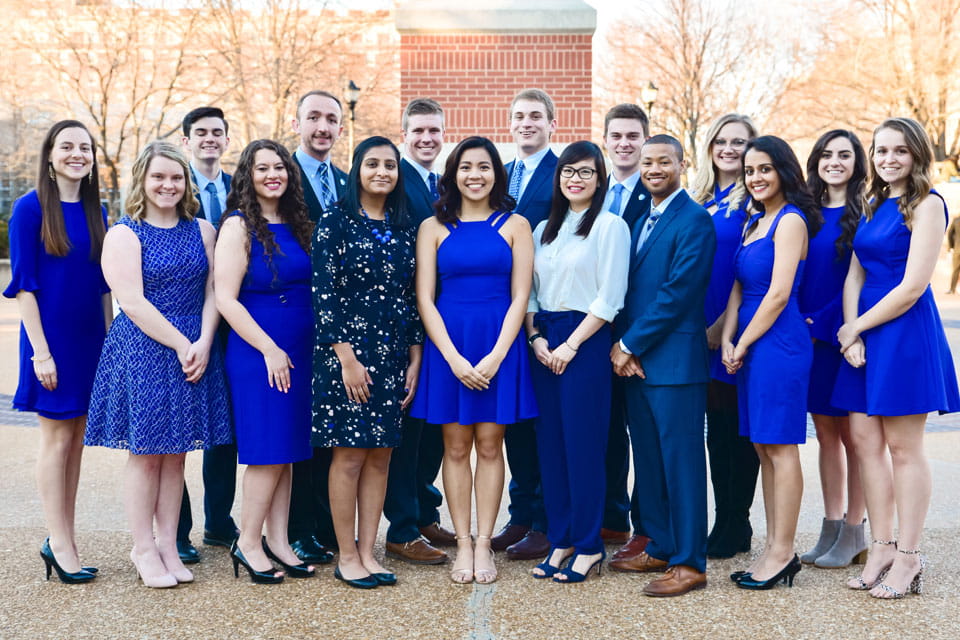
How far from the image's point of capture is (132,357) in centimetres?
461

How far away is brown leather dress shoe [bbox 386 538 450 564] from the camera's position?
16.8ft

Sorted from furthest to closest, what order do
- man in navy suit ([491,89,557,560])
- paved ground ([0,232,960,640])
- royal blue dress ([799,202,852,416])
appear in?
man in navy suit ([491,89,557,560]), royal blue dress ([799,202,852,416]), paved ground ([0,232,960,640])

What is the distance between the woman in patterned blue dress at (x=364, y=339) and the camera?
458 centimetres

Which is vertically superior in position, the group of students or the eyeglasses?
the eyeglasses

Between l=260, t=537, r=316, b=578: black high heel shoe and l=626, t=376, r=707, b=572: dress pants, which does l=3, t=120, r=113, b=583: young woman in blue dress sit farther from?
l=626, t=376, r=707, b=572: dress pants

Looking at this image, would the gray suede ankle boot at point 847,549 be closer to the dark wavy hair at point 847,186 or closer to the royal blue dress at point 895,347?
the royal blue dress at point 895,347

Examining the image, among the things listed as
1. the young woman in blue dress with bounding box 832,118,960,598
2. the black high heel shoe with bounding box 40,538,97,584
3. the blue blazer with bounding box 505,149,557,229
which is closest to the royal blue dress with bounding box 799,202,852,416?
the young woman in blue dress with bounding box 832,118,960,598

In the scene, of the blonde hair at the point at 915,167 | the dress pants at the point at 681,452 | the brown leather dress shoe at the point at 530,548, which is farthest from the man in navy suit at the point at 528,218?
the blonde hair at the point at 915,167

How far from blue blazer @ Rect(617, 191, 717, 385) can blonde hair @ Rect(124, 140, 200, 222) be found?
91.6 inches

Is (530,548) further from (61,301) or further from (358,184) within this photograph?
(61,301)

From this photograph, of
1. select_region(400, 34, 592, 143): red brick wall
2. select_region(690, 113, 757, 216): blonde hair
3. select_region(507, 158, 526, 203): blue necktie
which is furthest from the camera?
select_region(400, 34, 592, 143): red brick wall

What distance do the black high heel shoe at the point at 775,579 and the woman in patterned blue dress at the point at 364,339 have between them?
1.73 metres

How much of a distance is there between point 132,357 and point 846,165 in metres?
3.72

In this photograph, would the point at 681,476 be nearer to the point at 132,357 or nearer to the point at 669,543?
the point at 669,543
